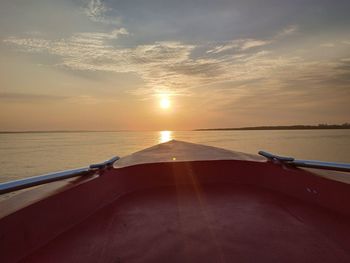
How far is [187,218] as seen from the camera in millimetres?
2236

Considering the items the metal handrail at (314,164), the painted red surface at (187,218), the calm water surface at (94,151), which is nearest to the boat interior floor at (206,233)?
the painted red surface at (187,218)

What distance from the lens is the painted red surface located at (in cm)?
158

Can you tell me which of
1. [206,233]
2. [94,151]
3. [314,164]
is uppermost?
[314,164]

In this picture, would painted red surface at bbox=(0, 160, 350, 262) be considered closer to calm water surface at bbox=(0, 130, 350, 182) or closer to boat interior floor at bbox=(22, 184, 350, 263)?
boat interior floor at bbox=(22, 184, 350, 263)

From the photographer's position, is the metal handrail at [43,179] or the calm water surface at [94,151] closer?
the metal handrail at [43,179]

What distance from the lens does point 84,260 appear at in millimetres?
1561

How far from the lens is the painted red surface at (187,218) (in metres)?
1.58

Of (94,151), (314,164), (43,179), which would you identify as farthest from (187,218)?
(94,151)

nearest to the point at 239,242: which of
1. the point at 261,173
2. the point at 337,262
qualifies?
the point at 337,262

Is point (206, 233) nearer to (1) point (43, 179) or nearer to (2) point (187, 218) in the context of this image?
(2) point (187, 218)

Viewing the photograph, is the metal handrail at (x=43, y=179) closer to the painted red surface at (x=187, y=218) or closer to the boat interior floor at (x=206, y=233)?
the painted red surface at (x=187, y=218)

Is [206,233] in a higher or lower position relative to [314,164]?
lower

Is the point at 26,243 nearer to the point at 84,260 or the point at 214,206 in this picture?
the point at 84,260

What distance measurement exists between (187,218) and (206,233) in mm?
364
